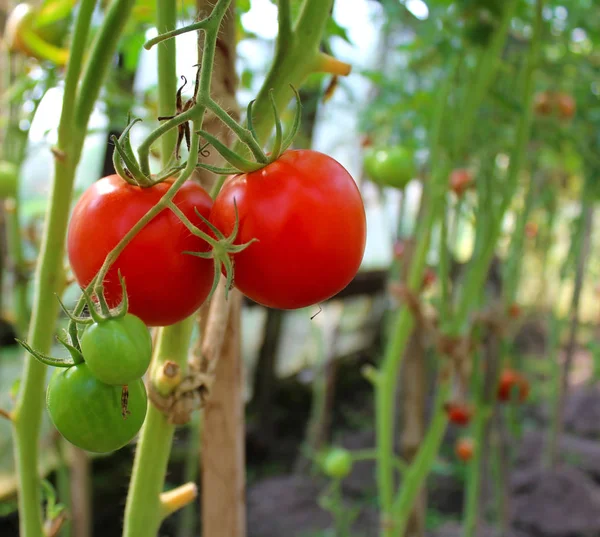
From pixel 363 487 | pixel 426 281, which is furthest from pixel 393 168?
pixel 363 487

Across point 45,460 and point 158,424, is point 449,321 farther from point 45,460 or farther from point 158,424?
point 45,460

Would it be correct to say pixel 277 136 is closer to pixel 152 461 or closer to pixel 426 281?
pixel 152 461

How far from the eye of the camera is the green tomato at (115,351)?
230 mm

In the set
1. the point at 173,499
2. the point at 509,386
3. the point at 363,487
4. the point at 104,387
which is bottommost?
the point at 363,487

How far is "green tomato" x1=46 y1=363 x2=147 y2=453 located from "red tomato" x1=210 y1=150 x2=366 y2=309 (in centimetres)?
8

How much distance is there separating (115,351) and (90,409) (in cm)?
4

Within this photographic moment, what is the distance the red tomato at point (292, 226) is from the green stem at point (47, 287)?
0.41 feet

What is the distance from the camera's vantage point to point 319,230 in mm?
272

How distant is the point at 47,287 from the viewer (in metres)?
0.37

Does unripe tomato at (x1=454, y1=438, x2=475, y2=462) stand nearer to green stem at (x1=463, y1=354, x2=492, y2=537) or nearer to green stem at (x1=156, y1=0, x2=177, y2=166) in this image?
green stem at (x1=463, y1=354, x2=492, y2=537)

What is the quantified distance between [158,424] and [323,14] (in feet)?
0.85

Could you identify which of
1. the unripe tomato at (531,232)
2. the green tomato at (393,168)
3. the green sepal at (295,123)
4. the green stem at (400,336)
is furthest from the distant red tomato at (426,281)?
the unripe tomato at (531,232)

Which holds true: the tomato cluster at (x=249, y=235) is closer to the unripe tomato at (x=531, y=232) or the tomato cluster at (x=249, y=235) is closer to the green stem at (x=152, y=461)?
the green stem at (x=152, y=461)

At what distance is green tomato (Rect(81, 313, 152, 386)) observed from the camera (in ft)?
0.76
